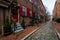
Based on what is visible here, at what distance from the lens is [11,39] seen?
31.0ft

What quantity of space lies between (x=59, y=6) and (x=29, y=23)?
60.2ft

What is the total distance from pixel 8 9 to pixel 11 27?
2.58m

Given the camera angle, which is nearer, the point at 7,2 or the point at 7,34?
the point at 7,34

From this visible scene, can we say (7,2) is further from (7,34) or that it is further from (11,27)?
(7,34)

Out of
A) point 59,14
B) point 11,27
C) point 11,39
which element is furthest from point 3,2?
point 59,14

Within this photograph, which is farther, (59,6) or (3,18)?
(59,6)

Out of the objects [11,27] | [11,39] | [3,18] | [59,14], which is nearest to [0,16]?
[3,18]

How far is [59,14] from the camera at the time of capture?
40.0 m

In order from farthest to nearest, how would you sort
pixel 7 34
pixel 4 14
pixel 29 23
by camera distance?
pixel 29 23 → pixel 4 14 → pixel 7 34

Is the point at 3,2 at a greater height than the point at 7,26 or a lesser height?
greater

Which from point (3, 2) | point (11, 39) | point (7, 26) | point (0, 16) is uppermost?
point (3, 2)

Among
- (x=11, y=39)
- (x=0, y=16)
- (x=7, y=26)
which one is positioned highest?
(x=0, y=16)

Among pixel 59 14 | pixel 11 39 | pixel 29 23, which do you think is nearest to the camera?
pixel 11 39

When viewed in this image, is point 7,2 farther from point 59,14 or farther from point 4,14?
point 59,14
